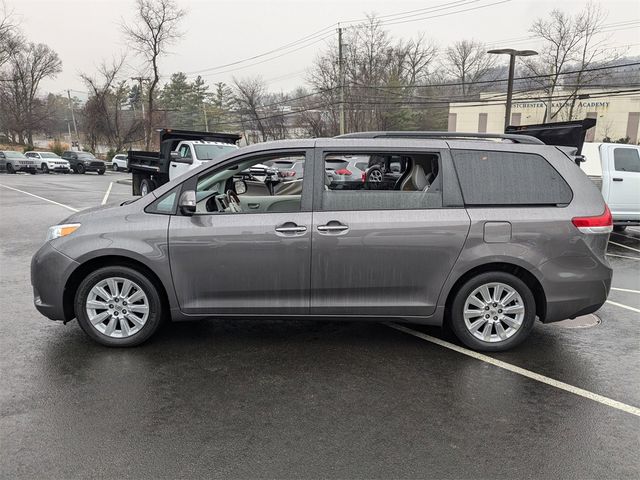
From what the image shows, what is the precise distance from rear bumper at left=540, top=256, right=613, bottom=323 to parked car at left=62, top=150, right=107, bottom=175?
3936cm

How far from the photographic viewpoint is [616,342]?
4855 millimetres

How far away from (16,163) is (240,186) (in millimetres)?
36645

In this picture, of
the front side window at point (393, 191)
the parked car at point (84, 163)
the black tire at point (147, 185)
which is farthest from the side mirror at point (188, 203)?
the parked car at point (84, 163)

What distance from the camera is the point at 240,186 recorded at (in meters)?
5.36

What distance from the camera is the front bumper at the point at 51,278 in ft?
14.2

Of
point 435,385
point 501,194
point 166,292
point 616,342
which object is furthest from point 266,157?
point 616,342

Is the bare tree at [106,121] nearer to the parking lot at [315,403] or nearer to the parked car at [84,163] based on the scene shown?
the parked car at [84,163]

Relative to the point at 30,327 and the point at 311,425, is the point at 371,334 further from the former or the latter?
the point at 30,327

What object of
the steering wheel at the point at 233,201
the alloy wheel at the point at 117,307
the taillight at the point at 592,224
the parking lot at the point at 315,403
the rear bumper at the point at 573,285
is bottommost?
the parking lot at the point at 315,403

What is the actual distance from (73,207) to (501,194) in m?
13.5

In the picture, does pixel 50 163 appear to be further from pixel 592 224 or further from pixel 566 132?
pixel 592 224

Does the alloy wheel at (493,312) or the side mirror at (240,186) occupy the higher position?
the side mirror at (240,186)

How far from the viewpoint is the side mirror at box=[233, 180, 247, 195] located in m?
5.24

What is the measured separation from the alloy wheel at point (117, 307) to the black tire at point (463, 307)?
2703mm
